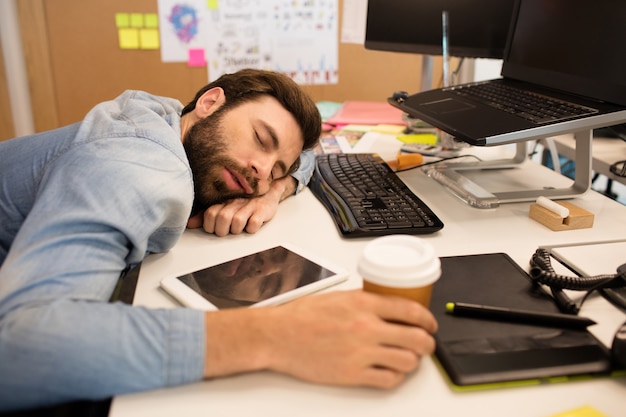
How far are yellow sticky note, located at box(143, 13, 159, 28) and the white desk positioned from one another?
1.51 meters

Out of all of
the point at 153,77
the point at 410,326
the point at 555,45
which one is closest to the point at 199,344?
the point at 410,326

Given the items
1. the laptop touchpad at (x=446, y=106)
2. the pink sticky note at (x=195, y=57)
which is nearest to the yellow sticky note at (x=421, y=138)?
the laptop touchpad at (x=446, y=106)

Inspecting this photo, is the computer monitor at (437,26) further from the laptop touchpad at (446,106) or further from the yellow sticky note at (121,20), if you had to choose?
the yellow sticky note at (121,20)

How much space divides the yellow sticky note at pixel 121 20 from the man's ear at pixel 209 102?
49.1 inches

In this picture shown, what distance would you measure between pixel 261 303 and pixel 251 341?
11cm

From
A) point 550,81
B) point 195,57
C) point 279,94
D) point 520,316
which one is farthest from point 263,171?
point 195,57

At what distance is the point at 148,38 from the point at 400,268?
2.09 metres

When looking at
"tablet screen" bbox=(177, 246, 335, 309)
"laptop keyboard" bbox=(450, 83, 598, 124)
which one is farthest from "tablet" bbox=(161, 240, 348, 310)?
"laptop keyboard" bbox=(450, 83, 598, 124)

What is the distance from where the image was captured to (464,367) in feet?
1.82

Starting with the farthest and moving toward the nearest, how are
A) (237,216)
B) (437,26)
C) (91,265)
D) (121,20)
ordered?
(121,20) → (437,26) → (237,216) → (91,265)

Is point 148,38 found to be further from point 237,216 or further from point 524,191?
point 524,191

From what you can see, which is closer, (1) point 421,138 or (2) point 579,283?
(2) point 579,283

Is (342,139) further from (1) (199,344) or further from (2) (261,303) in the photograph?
(1) (199,344)

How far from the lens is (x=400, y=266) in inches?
21.0
